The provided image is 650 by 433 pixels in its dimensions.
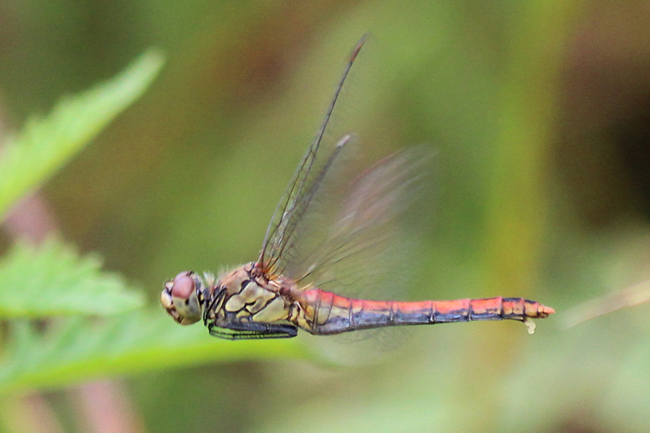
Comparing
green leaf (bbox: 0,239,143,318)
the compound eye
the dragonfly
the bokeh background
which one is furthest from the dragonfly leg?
green leaf (bbox: 0,239,143,318)

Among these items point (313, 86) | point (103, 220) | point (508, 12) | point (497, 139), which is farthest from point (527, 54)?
point (103, 220)

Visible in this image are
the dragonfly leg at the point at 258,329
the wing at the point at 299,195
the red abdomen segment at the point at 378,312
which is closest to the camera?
the wing at the point at 299,195

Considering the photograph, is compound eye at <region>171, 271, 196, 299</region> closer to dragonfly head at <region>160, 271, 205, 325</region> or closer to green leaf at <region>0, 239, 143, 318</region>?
dragonfly head at <region>160, 271, 205, 325</region>

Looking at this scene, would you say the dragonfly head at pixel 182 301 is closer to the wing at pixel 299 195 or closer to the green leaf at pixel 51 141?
the wing at pixel 299 195

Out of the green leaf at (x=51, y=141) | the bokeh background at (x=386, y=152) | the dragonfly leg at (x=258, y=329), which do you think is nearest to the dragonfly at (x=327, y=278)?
the dragonfly leg at (x=258, y=329)

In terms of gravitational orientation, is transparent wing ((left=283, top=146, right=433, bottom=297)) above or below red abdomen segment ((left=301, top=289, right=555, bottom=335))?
above

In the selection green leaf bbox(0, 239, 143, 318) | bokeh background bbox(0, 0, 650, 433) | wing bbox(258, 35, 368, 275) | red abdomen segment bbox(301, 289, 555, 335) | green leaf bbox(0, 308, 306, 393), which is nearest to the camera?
green leaf bbox(0, 239, 143, 318)
